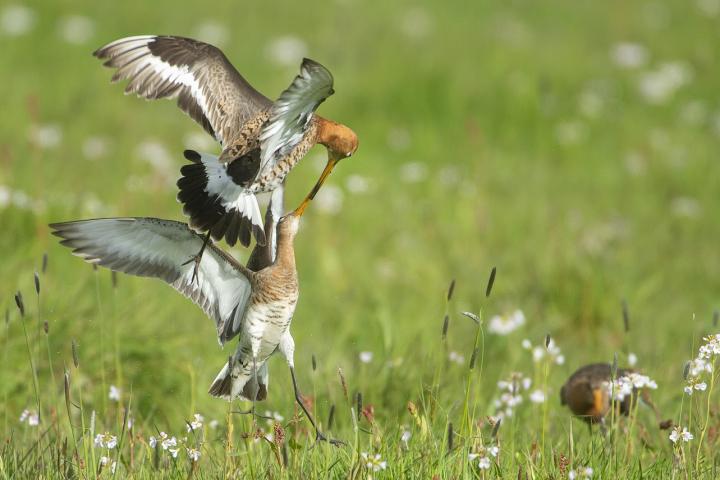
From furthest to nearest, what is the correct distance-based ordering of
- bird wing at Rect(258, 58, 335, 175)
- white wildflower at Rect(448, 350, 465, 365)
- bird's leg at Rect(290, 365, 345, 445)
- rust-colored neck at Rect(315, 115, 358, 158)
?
white wildflower at Rect(448, 350, 465, 365) < rust-colored neck at Rect(315, 115, 358, 158) < bird's leg at Rect(290, 365, 345, 445) < bird wing at Rect(258, 58, 335, 175)

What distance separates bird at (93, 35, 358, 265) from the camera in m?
3.24

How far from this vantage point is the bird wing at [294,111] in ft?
10.1

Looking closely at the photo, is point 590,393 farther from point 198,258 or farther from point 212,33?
point 212,33

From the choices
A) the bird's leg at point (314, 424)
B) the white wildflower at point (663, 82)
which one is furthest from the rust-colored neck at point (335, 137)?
the white wildflower at point (663, 82)

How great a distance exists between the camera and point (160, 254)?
3.73 meters

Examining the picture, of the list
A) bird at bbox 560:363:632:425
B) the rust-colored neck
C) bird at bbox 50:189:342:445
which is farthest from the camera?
bird at bbox 560:363:632:425

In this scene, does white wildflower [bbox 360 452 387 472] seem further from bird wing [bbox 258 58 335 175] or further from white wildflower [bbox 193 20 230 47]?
white wildflower [bbox 193 20 230 47]

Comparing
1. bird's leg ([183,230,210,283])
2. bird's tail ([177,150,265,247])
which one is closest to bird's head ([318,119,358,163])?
bird's tail ([177,150,265,247])

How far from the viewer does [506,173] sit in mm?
8914

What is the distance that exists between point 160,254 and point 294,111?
0.81 meters

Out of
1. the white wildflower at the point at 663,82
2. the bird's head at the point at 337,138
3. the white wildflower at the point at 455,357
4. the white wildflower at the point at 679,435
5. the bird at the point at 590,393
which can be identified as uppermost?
the white wildflower at the point at 663,82

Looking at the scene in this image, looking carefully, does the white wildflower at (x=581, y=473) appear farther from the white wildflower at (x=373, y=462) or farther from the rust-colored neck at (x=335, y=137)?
the rust-colored neck at (x=335, y=137)

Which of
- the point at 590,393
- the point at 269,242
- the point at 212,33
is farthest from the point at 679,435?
the point at 212,33

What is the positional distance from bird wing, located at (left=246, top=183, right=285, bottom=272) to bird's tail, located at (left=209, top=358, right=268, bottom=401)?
34 centimetres
